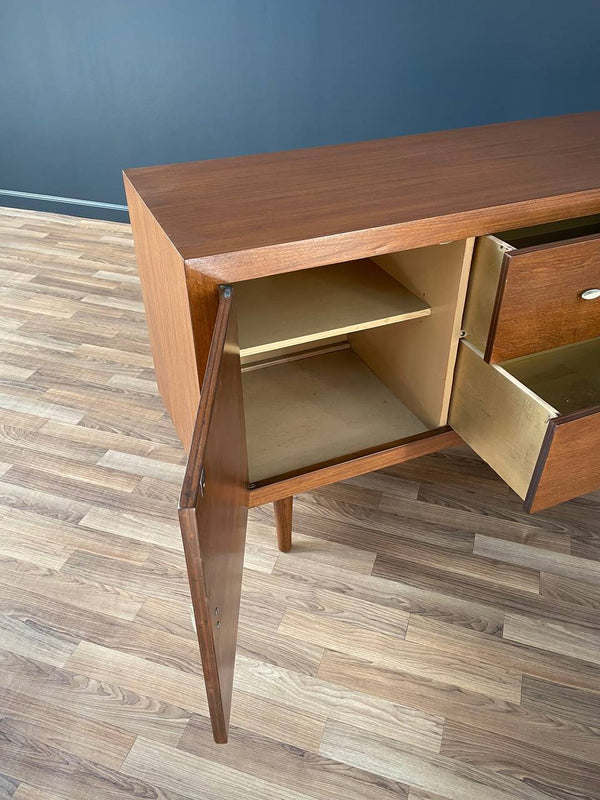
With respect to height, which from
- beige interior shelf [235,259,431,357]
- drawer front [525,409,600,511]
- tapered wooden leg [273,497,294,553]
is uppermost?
beige interior shelf [235,259,431,357]

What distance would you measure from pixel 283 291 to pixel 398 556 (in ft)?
1.64

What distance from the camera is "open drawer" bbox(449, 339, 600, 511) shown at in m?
0.83

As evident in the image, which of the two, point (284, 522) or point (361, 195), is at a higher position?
point (361, 195)

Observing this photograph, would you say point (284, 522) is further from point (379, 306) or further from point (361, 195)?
point (361, 195)

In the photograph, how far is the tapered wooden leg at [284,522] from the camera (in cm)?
107

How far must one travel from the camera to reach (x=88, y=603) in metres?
1.07

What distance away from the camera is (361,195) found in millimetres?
879

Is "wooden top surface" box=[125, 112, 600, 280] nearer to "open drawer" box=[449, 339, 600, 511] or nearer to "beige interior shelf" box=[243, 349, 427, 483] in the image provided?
"open drawer" box=[449, 339, 600, 511]

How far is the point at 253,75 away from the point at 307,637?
167 cm

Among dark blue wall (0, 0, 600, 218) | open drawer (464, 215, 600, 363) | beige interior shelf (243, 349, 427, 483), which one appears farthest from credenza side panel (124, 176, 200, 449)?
dark blue wall (0, 0, 600, 218)

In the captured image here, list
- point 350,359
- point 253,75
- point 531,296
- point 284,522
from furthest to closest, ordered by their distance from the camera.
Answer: point 253,75, point 350,359, point 284,522, point 531,296

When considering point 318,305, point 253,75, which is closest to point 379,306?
point 318,305

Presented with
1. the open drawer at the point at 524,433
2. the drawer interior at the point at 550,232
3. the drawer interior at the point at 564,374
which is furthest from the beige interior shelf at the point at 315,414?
the drawer interior at the point at 550,232

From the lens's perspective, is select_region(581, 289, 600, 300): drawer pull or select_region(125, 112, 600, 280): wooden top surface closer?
select_region(125, 112, 600, 280): wooden top surface
